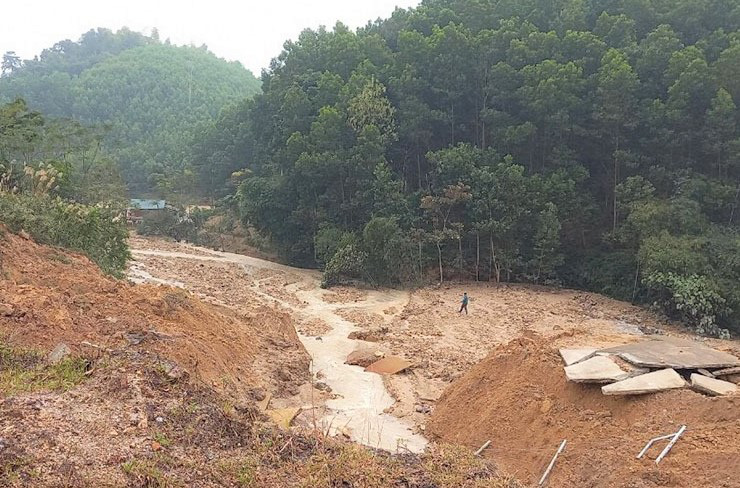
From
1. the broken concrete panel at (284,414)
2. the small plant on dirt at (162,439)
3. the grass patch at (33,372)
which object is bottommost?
the broken concrete panel at (284,414)

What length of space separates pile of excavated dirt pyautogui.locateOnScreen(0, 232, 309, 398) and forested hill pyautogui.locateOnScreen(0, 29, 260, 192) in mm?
Result: 43217

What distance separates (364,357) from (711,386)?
27.5ft

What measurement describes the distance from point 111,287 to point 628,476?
37.0ft

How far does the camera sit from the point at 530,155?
3116 cm

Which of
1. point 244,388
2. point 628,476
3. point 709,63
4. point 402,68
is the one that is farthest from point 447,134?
point 628,476

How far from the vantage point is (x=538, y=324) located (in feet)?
69.1

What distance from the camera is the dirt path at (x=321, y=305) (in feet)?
34.3

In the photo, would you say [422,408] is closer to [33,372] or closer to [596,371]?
[596,371]

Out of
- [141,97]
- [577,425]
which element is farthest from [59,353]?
[141,97]

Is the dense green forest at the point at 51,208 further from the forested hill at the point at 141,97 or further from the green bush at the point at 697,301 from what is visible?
the forested hill at the point at 141,97

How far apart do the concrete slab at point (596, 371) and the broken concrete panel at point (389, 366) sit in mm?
5230

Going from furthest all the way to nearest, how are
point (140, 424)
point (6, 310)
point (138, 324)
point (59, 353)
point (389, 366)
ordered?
point (389, 366)
point (138, 324)
point (6, 310)
point (59, 353)
point (140, 424)

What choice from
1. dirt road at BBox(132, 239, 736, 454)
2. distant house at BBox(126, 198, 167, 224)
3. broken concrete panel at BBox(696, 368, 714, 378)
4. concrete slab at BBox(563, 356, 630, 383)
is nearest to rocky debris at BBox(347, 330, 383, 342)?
dirt road at BBox(132, 239, 736, 454)

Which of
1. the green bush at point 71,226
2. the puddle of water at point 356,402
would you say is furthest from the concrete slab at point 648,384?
the green bush at point 71,226
